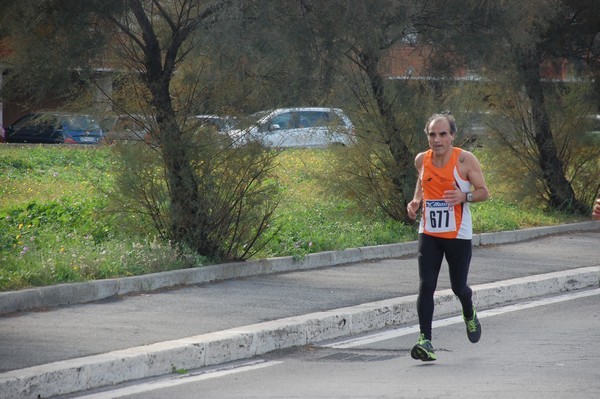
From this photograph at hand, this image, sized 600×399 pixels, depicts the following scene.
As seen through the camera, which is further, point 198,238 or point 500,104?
point 500,104

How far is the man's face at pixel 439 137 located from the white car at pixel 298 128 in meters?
3.95

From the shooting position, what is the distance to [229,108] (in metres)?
12.1

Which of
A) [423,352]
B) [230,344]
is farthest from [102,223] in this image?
[423,352]

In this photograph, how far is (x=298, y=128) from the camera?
13906 millimetres

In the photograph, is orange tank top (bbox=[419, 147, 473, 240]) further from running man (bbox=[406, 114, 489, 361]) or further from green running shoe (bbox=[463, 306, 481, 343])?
green running shoe (bbox=[463, 306, 481, 343])

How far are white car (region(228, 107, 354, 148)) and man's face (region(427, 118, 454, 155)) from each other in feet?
13.0

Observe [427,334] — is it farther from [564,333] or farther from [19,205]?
[19,205]

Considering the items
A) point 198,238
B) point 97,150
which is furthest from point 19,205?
Result: point 198,238

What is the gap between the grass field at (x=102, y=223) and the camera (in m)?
11.0

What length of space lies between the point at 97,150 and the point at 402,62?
5698 millimetres

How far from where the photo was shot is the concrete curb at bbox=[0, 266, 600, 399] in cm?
712

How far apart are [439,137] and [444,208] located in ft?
1.80

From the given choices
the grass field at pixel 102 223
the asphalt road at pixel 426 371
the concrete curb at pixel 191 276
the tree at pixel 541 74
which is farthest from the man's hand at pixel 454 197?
the tree at pixel 541 74

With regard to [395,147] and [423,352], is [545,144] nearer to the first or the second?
[395,147]
